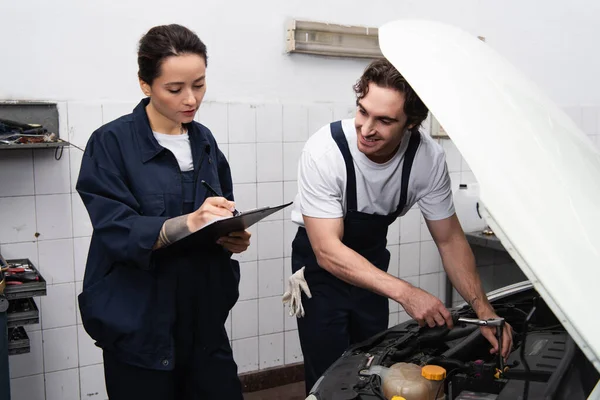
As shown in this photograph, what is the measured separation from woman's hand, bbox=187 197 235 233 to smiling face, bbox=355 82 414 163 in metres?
0.51

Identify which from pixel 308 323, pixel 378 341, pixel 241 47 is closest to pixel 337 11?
pixel 241 47

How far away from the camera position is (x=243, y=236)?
1732 millimetres

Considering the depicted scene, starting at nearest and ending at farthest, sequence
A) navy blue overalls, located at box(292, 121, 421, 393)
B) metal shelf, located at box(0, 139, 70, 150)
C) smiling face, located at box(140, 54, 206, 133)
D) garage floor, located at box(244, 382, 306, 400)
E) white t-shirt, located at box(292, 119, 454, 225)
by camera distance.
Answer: smiling face, located at box(140, 54, 206, 133), white t-shirt, located at box(292, 119, 454, 225), navy blue overalls, located at box(292, 121, 421, 393), metal shelf, located at box(0, 139, 70, 150), garage floor, located at box(244, 382, 306, 400)

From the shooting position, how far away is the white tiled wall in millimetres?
2545

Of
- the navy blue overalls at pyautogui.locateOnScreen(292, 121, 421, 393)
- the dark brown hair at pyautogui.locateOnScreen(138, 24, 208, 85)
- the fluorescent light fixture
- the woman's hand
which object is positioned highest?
the fluorescent light fixture

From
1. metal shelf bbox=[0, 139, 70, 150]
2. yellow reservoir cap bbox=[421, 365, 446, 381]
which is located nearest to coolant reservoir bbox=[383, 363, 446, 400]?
yellow reservoir cap bbox=[421, 365, 446, 381]

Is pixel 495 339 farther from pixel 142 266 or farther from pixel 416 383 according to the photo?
pixel 142 266

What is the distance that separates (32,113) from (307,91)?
1307 millimetres

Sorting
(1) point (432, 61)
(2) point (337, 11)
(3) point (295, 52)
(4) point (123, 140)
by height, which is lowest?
(4) point (123, 140)

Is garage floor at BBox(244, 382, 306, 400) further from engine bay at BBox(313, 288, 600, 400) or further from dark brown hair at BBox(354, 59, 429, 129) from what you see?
dark brown hair at BBox(354, 59, 429, 129)

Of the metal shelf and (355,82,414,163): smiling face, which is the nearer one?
(355,82,414,163): smiling face

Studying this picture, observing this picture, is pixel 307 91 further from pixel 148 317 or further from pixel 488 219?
pixel 488 219

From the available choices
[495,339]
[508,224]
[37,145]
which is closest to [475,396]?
[495,339]

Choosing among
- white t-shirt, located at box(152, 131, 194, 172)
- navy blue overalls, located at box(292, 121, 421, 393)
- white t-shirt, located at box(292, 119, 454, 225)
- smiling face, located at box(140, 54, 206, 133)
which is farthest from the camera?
navy blue overalls, located at box(292, 121, 421, 393)
